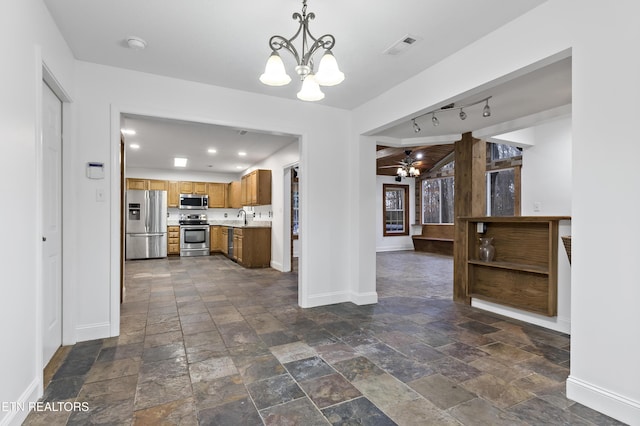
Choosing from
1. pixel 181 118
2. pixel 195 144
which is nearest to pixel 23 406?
pixel 181 118

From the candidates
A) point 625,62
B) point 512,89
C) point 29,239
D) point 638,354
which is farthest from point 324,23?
point 638,354

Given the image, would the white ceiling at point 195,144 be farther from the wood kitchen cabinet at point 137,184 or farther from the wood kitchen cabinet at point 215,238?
the wood kitchen cabinet at point 215,238

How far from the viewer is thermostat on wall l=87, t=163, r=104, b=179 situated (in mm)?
2945

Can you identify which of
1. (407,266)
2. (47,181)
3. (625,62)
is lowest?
(407,266)

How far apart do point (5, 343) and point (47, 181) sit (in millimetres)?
1364

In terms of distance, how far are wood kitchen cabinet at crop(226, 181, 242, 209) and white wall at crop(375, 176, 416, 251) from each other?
4.16 meters

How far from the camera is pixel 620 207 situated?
1.80 m

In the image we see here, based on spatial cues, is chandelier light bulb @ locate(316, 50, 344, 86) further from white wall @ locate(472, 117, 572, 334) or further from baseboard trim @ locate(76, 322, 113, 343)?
white wall @ locate(472, 117, 572, 334)

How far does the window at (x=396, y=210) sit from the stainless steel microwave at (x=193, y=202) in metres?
5.52

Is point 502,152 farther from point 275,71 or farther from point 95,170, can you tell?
point 95,170

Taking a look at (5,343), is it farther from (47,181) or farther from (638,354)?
(638,354)

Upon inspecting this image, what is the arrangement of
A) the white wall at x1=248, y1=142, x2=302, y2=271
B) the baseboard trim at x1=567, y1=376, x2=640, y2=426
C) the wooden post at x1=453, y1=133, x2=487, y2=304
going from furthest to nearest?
the white wall at x1=248, y1=142, x2=302, y2=271 < the wooden post at x1=453, y1=133, x2=487, y2=304 < the baseboard trim at x1=567, y1=376, x2=640, y2=426

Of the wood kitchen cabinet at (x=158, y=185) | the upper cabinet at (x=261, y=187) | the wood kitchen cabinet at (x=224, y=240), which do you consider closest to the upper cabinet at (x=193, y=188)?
the wood kitchen cabinet at (x=158, y=185)

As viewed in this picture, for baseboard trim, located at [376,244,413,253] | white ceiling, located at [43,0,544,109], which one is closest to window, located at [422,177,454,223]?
baseboard trim, located at [376,244,413,253]
